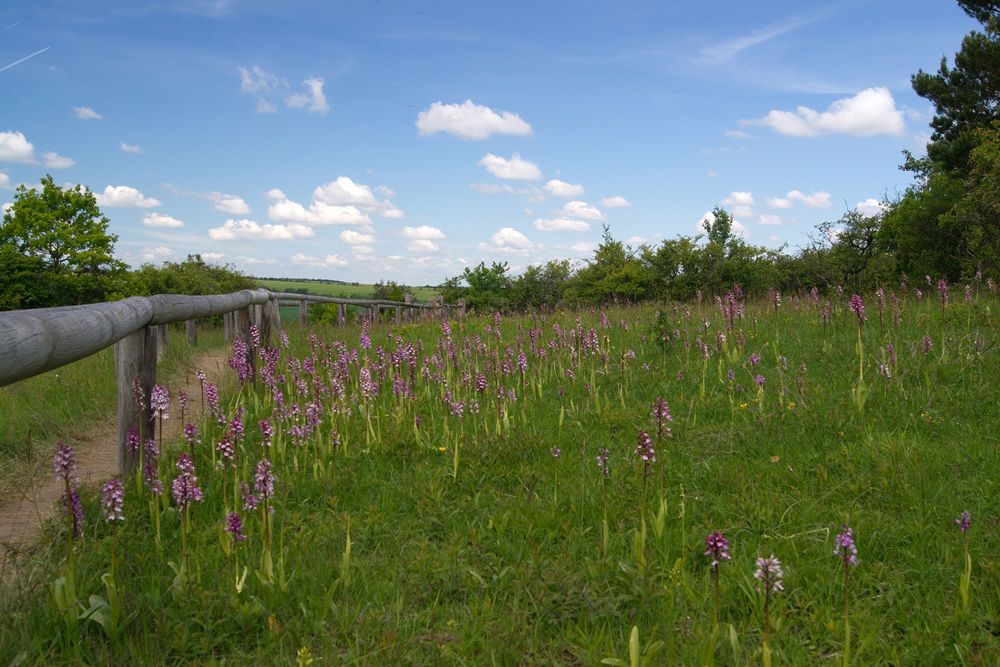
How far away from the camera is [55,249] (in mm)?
41281

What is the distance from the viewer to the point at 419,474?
13.5ft

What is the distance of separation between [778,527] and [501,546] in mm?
1400

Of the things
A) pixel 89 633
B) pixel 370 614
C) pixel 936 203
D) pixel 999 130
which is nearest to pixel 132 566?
pixel 89 633

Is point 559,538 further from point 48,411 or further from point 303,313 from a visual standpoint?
point 303,313

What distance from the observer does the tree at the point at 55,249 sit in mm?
38625

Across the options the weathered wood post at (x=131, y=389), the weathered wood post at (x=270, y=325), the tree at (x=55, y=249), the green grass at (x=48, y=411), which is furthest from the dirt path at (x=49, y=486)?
the tree at (x=55, y=249)

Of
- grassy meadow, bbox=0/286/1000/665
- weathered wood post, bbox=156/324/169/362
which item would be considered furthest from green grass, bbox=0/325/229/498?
grassy meadow, bbox=0/286/1000/665

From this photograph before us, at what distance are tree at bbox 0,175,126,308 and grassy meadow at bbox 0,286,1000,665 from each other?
139 feet

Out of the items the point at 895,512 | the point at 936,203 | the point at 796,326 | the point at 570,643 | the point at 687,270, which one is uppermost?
the point at 936,203

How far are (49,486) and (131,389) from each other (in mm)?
976

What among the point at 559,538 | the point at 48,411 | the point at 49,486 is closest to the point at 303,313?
the point at 48,411

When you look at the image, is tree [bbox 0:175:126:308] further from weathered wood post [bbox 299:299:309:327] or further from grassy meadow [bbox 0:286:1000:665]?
Answer: grassy meadow [bbox 0:286:1000:665]

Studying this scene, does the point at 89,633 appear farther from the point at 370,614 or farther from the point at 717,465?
the point at 717,465

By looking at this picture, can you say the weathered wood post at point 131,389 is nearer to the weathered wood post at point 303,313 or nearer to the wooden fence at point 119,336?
the wooden fence at point 119,336
